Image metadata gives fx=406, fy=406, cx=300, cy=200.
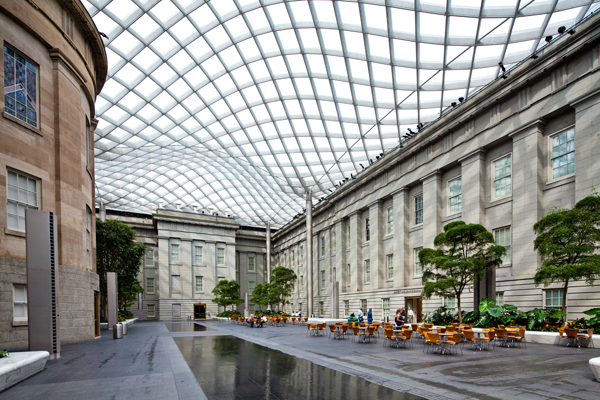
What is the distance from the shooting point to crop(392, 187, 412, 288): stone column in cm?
3406

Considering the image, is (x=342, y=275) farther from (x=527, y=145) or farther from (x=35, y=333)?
(x=35, y=333)

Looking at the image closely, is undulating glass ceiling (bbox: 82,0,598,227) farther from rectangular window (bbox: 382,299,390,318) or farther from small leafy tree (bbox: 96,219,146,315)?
rectangular window (bbox: 382,299,390,318)

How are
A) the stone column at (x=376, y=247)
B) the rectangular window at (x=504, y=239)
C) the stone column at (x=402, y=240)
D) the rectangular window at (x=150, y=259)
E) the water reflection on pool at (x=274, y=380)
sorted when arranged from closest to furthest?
the water reflection on pool at (x=274, y=380)
the rectangular window at (x=504, y=239)
the stone column at (x=402, y=240)
the stone column at (x=376, y=247)
the rectangular window at (x=150, y=259)

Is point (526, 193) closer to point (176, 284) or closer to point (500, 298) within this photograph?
point (500, 298)

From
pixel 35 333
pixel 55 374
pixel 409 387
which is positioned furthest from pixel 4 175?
pixel 409 387

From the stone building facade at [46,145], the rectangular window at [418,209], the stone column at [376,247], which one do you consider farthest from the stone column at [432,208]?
the stone building facade at [46,145]

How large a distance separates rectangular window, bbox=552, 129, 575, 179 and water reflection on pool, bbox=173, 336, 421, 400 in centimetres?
1747

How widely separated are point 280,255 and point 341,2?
54.3m

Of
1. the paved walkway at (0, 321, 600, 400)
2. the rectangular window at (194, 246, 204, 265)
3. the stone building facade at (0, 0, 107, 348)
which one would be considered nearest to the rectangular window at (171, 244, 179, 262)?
the rectangular window at (194, 246, 204, 265)

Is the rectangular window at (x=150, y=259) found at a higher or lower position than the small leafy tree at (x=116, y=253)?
lower

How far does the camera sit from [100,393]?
889 cm

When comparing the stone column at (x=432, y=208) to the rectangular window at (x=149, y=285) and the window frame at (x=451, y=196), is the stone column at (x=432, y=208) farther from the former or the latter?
the rectangular window at (x=149, y=285)

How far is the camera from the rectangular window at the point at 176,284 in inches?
2552

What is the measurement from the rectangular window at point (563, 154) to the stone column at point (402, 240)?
1372 cm
